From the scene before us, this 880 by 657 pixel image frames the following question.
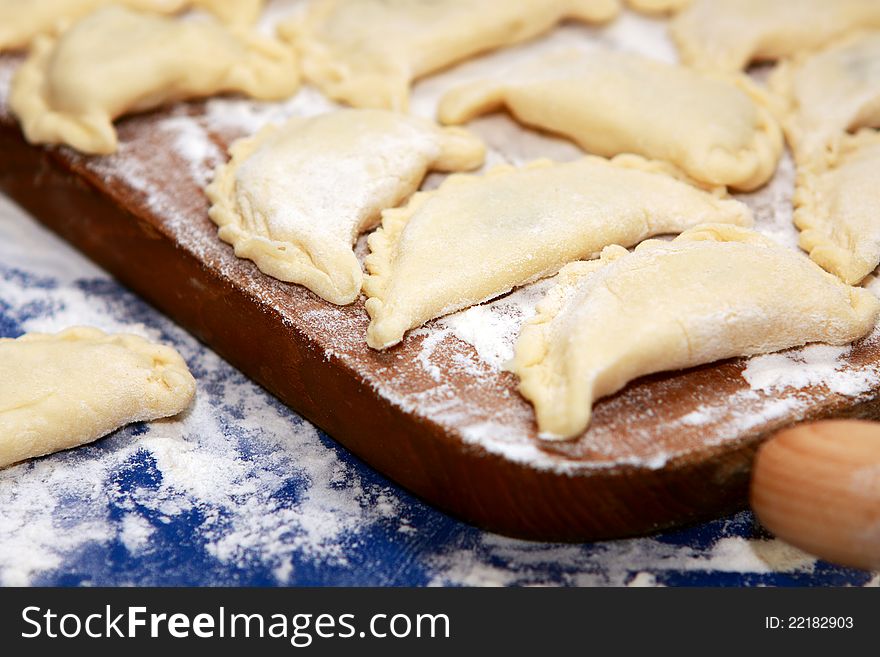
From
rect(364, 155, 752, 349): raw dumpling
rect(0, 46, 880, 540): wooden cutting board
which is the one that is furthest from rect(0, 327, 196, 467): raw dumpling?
rect(364, 155, 752, 349): raw dumpling

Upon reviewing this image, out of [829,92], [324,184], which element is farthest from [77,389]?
[829,92]

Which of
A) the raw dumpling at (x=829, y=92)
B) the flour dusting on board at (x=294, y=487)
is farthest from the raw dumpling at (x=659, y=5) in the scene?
the flour dusting on board at (x=294, y=487)

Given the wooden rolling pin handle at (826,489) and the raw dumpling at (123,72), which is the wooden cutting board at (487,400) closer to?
the wooden rolling pin handle at (826,489)

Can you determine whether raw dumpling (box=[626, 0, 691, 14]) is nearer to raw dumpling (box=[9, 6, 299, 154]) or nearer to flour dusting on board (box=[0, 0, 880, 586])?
flour dusting on board (box=[0, 0, 880, 586])

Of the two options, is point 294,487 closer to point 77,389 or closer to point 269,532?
point 269,532

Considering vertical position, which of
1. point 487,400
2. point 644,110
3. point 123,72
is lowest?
point 487,400

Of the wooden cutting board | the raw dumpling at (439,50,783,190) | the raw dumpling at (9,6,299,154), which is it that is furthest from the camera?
the raw dumpling at (9,6,299,154)
